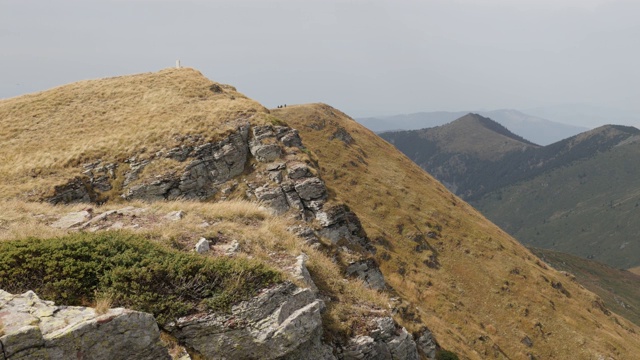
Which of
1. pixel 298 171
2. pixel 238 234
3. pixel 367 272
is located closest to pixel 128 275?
pixel 238 234

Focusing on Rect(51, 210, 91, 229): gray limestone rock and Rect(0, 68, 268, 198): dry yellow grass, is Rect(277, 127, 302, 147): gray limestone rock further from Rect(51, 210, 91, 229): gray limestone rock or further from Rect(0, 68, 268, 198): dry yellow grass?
Rect(51, 210, 91, 229): gray limestone rock

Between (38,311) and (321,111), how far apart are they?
321 feet

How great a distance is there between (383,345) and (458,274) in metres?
50.6

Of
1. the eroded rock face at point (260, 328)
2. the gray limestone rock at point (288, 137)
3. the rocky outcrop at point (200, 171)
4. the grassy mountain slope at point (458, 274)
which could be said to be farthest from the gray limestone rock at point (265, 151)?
the eroded rock face at point (260, 328)

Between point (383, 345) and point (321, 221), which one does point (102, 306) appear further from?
point (321, 221)

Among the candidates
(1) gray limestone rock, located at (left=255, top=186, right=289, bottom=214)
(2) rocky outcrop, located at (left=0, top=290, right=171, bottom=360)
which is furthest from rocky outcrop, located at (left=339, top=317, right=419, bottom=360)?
(1) gray limestone rock, located at (left=255, top=186, right=289, bottom=214)

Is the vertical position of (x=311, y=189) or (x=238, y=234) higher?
(x=238, y=234)

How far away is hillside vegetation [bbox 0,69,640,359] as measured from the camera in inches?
686

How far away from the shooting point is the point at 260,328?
1221 cm

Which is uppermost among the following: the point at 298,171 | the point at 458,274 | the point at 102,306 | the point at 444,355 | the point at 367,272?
the point at 298,171

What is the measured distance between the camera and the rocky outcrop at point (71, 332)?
8531 millimetres

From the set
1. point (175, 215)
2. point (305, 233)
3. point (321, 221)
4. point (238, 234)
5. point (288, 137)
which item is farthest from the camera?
point (288, 137)

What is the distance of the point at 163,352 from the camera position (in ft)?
34.5

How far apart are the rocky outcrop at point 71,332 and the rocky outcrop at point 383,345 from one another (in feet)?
22.8
